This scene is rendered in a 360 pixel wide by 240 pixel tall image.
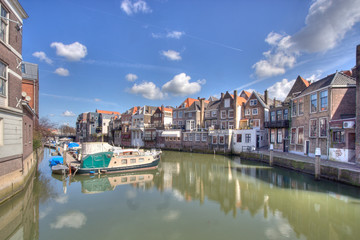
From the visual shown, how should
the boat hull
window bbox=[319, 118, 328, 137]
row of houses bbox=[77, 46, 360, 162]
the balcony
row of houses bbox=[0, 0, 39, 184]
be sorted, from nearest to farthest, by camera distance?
row of houses bbox=[0, 0, 39, 184]
the boat hull
row of houses bbox=[77, 46, 360, 162]
window bbox=[319, 118, 328, 137]
the balcony

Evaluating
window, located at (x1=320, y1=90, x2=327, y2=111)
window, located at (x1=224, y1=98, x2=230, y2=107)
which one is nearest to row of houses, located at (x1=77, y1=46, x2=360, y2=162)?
window, located at (x1=320, y1=90, x2=327, y2=111)

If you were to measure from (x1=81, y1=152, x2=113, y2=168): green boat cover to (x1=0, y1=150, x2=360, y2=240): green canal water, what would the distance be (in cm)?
199

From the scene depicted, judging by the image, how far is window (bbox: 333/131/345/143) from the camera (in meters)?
19.7

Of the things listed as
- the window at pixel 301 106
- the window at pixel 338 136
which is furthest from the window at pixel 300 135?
the window at pixel 338 136

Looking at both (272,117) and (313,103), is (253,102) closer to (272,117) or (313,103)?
(272,117)

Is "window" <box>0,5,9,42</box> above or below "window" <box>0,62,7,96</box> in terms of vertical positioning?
above

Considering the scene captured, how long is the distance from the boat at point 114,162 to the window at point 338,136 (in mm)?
19464

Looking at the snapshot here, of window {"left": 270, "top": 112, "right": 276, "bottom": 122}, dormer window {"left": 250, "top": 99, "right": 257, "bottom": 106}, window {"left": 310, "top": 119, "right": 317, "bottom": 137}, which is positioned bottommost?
window {"left": 310, "top": 119, "right": 317, "bottom": 137}

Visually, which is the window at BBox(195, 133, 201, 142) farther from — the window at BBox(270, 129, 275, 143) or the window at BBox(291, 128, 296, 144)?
the window at BBox(291, 128, 296, 144)

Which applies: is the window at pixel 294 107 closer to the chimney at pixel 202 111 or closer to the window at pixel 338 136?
the window at pixel 338 136

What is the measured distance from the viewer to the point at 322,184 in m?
16.1

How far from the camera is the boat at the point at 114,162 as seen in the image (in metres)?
19.9

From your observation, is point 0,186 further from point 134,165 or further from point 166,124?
point 166,124

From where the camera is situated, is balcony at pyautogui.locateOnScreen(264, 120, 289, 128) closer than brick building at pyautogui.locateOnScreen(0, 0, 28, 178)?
No
